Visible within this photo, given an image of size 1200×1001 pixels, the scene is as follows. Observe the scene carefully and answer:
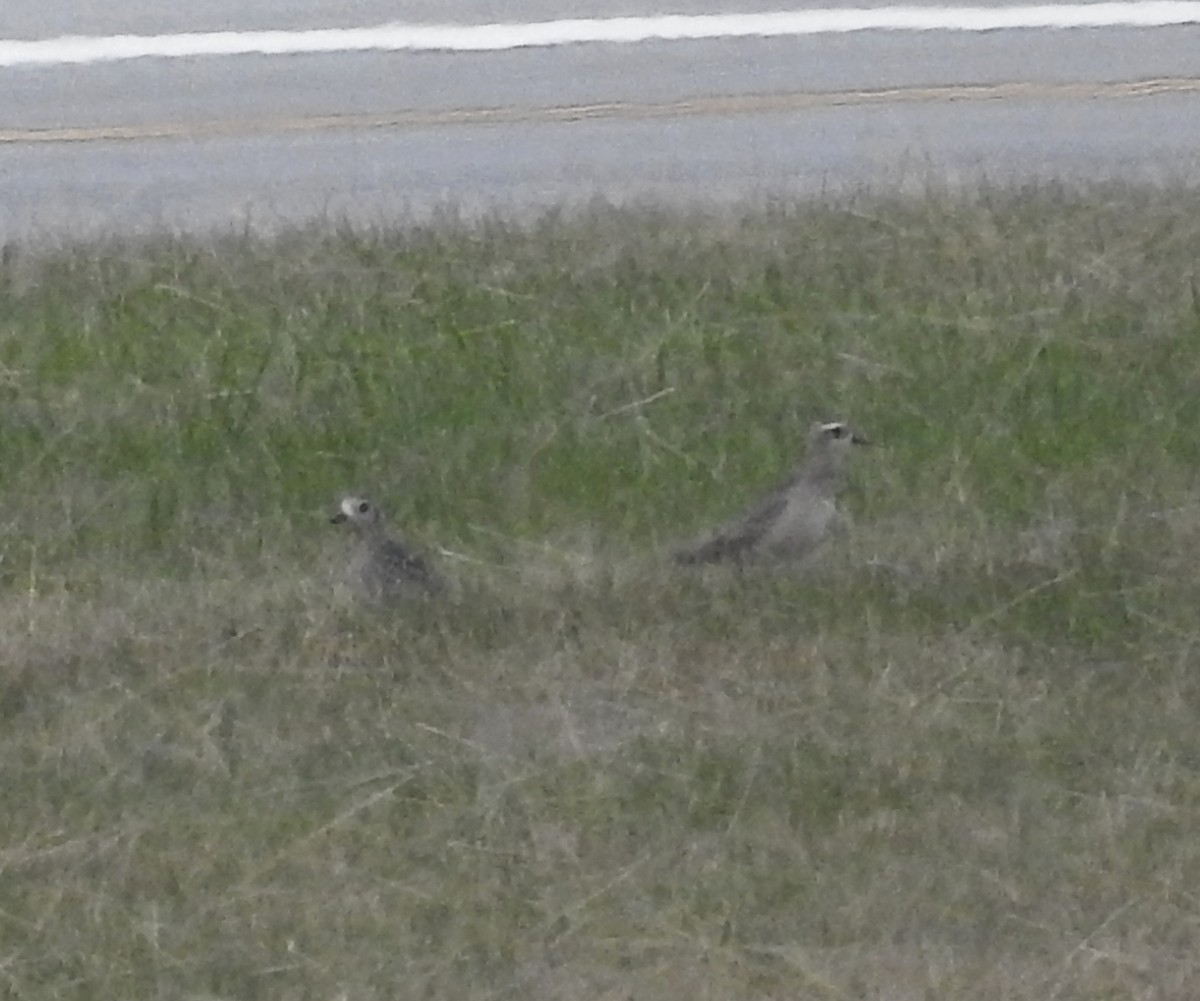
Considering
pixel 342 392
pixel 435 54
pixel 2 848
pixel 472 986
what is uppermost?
pixel 435 54

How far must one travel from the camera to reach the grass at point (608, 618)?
204 inches

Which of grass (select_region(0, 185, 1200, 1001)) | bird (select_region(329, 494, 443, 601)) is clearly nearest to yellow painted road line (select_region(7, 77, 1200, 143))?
grass (select_region(0, 185, 1200, 1001))

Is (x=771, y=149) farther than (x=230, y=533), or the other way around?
(x=771, y=149)

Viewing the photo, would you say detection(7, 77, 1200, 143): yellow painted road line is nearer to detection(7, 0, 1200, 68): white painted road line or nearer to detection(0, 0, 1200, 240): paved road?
detection(0, 0, 1200, 240): paved road

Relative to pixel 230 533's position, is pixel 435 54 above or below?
above

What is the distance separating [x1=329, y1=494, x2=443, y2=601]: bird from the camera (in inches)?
215

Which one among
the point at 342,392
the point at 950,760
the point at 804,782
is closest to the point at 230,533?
the point at 342,392

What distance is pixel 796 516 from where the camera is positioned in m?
5.47

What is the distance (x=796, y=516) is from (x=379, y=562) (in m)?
1.45

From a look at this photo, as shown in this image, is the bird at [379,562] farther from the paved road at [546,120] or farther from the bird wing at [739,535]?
the paved road at [546,120]

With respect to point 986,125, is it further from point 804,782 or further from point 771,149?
point 804,782

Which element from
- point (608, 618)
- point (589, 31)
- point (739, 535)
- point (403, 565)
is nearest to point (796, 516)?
point (739, 535)

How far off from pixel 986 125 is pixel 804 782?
9.51ft

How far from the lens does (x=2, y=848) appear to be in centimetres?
528
